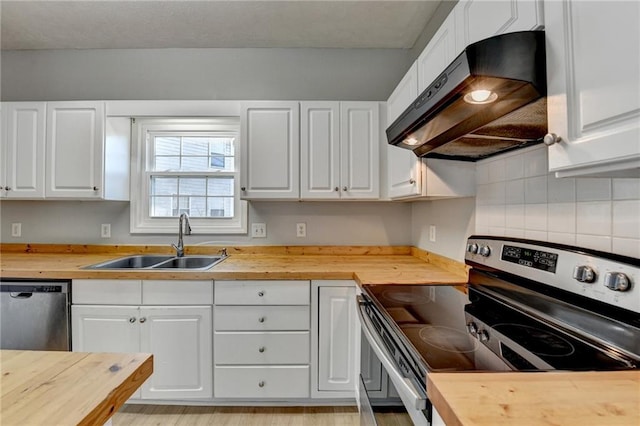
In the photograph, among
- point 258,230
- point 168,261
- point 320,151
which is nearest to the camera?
point 320,151

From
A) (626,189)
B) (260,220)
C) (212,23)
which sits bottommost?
(260,220)

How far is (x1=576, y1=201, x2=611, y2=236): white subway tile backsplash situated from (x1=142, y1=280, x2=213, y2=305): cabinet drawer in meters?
1.68

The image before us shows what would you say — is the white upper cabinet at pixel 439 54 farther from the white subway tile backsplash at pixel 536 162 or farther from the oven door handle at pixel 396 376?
the oven door handle at pixel 396 376

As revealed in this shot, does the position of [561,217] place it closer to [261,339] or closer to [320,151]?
[320,151]

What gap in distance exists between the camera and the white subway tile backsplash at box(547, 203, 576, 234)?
0.96m

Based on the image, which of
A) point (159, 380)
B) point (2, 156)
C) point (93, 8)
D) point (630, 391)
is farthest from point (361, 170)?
point (2, 156)

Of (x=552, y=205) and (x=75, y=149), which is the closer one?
(x=552, y=205)

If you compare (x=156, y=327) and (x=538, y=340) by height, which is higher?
(x=538, y=340)

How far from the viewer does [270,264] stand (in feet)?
6.15

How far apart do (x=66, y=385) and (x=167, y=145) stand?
2.13 metres

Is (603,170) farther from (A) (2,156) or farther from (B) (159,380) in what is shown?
(A) (2,156)

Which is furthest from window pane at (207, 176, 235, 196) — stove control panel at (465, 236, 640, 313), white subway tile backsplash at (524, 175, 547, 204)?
white subway tile backsplash at (524, 175, 547, 204)

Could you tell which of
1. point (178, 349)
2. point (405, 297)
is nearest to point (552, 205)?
point (405, 297)

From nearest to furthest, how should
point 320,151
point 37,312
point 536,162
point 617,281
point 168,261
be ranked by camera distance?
point 617,281 → point 536,162 → point 37,312 → point 320,151 → point 168,261
